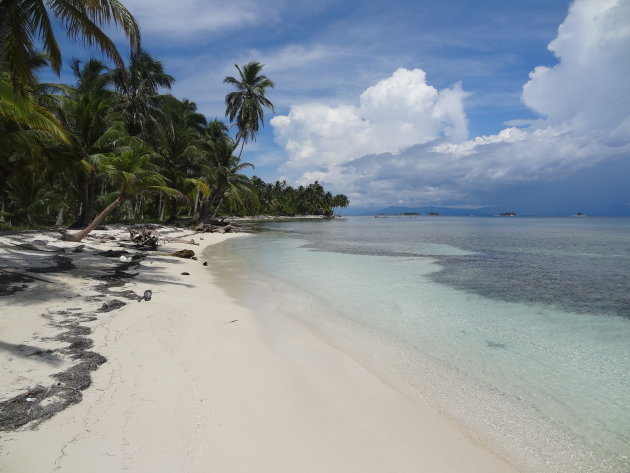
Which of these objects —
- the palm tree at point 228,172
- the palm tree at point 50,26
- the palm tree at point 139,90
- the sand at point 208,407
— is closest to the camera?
the sand at point 208,407

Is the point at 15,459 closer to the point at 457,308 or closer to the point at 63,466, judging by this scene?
the point at 63,466

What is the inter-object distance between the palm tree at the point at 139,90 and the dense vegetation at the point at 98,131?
81 mm

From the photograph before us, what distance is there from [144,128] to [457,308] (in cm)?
3007

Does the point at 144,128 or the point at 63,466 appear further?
the point at 144,128

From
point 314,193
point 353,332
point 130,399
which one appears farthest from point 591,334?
point 314,193

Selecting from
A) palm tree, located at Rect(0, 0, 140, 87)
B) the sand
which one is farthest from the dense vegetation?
the sand

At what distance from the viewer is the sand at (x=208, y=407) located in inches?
110

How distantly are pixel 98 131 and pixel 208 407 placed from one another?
2048 centimetres

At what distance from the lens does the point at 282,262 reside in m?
16.6

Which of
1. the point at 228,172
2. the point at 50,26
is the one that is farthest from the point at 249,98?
the point at 50,26

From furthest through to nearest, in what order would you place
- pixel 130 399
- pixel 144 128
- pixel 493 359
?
pixel 144 128 < pixel 493 359 < pixel 130 399

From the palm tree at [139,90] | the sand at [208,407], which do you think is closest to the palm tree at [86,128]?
the palm tree at [139,90]

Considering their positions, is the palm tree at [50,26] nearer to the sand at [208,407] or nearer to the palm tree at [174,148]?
the sand at [208,407]

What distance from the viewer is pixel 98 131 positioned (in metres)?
19.0
